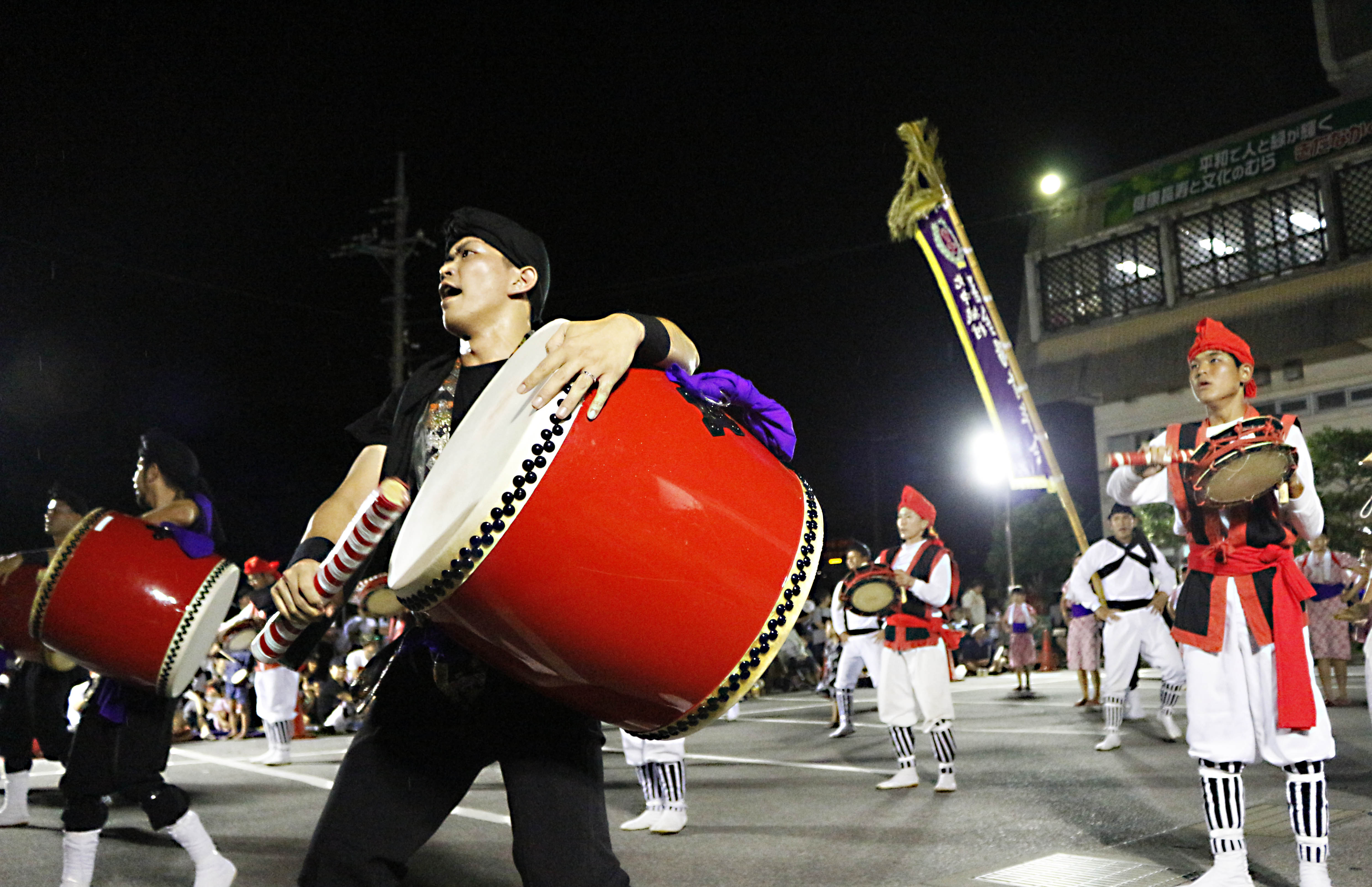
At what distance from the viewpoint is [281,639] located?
2145 mm

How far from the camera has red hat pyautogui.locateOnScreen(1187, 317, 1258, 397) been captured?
13.7 feet

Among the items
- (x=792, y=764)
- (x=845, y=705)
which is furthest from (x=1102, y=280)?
(x=792, y=764)

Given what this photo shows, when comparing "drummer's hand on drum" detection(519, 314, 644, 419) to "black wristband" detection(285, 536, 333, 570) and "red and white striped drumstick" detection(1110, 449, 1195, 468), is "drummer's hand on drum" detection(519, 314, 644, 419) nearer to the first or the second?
"black wristband" detection(285, 536, 333, 570)

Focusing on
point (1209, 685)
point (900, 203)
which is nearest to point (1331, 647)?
point (900, 203)

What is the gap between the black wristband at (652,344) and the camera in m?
2.06

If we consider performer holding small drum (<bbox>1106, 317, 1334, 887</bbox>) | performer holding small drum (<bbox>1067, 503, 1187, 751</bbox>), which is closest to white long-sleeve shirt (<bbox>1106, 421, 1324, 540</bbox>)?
performer holding small drum (<bbox>1106, 317, 1334, 887</bbox>)

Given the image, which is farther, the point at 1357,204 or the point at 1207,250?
the point at 1207,250

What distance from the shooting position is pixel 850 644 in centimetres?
1058

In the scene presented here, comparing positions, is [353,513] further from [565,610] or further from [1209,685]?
[1209,685]

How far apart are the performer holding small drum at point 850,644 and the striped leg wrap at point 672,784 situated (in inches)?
159

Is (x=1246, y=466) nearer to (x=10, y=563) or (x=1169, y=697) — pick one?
(x=10, y=563)

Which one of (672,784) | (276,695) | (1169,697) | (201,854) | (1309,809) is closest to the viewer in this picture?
(1309,809)

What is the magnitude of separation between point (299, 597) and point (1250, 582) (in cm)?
338

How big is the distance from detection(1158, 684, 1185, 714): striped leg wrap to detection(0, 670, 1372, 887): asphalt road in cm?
27
